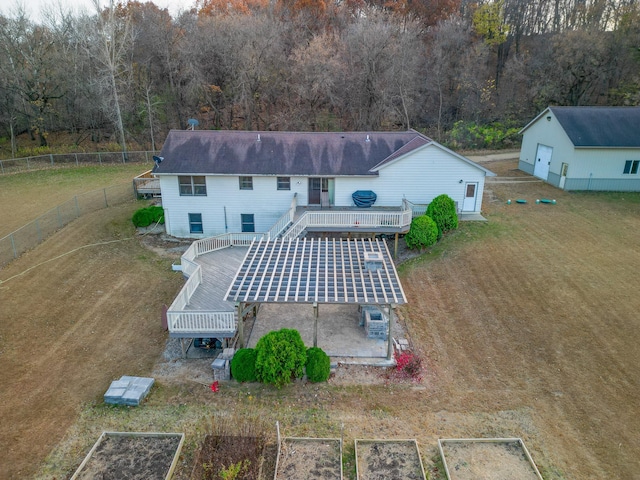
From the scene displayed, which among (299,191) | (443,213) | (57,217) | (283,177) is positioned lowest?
(57,217)

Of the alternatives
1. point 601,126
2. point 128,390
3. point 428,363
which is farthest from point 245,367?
point 601,126

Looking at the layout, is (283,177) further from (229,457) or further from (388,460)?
(388,460)

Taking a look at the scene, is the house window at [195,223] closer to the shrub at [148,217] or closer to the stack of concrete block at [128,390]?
the shrub at [148,217]

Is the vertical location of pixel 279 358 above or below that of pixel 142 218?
below

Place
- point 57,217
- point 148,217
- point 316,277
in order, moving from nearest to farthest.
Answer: point 316,277 < point 148,217 < point 57,217

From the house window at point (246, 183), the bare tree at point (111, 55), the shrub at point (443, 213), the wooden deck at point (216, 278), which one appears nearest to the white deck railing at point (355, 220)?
the shrub at point (443, 213)

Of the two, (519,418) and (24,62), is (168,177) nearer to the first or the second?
(519,418)

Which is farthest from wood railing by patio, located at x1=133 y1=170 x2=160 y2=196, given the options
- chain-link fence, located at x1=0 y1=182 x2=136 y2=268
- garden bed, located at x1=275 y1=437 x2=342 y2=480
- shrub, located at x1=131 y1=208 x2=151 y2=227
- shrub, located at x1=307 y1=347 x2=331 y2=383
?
garden bed, located at x1=275 y1=437 x2=342 y2=480
